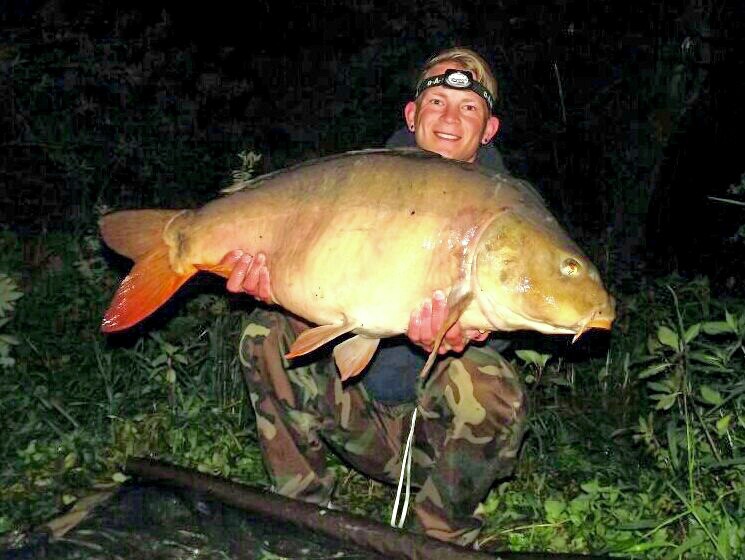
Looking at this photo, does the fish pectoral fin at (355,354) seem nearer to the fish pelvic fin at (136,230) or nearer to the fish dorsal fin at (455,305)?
the fish dorsal fin at (455,305)

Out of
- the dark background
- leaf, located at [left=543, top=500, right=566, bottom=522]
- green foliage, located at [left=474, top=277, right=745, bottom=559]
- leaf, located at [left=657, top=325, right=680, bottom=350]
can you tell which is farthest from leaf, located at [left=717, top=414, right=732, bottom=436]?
the dark background

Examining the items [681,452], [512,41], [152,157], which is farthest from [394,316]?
[512,41]

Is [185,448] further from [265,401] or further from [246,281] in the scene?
[246,281]

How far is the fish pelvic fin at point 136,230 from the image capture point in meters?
2.22

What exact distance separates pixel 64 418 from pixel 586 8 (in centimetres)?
431

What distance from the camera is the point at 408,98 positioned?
18.0ft

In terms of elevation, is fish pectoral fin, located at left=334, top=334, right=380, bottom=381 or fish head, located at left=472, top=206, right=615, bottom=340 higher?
fish head, located at left=472, top=206, right=615, bottom=340

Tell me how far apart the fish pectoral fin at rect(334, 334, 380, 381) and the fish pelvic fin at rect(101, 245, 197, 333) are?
45cm

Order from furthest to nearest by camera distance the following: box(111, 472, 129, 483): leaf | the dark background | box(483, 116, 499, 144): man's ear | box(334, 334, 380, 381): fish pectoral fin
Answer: the dark background → box(483, 116, 499, 144): man's ear → box(111, 472, 129, 483): leaf → box(334, 334, 380, 381): fish pectoral fin

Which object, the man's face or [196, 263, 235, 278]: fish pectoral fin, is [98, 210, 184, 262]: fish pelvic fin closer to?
[196, 263, 235, 278]: fish pectoral fin

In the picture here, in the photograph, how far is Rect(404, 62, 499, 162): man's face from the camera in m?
2.58

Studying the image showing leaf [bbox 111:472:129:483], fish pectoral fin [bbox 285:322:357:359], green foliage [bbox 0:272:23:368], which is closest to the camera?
fish pectoral fin [bbox 285:322:357:359]

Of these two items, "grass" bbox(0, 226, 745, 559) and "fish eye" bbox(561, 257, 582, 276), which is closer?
"fish eye" bbox(561, 257, 582, 276)

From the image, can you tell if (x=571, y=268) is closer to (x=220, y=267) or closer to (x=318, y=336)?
(x=318, y=336)
